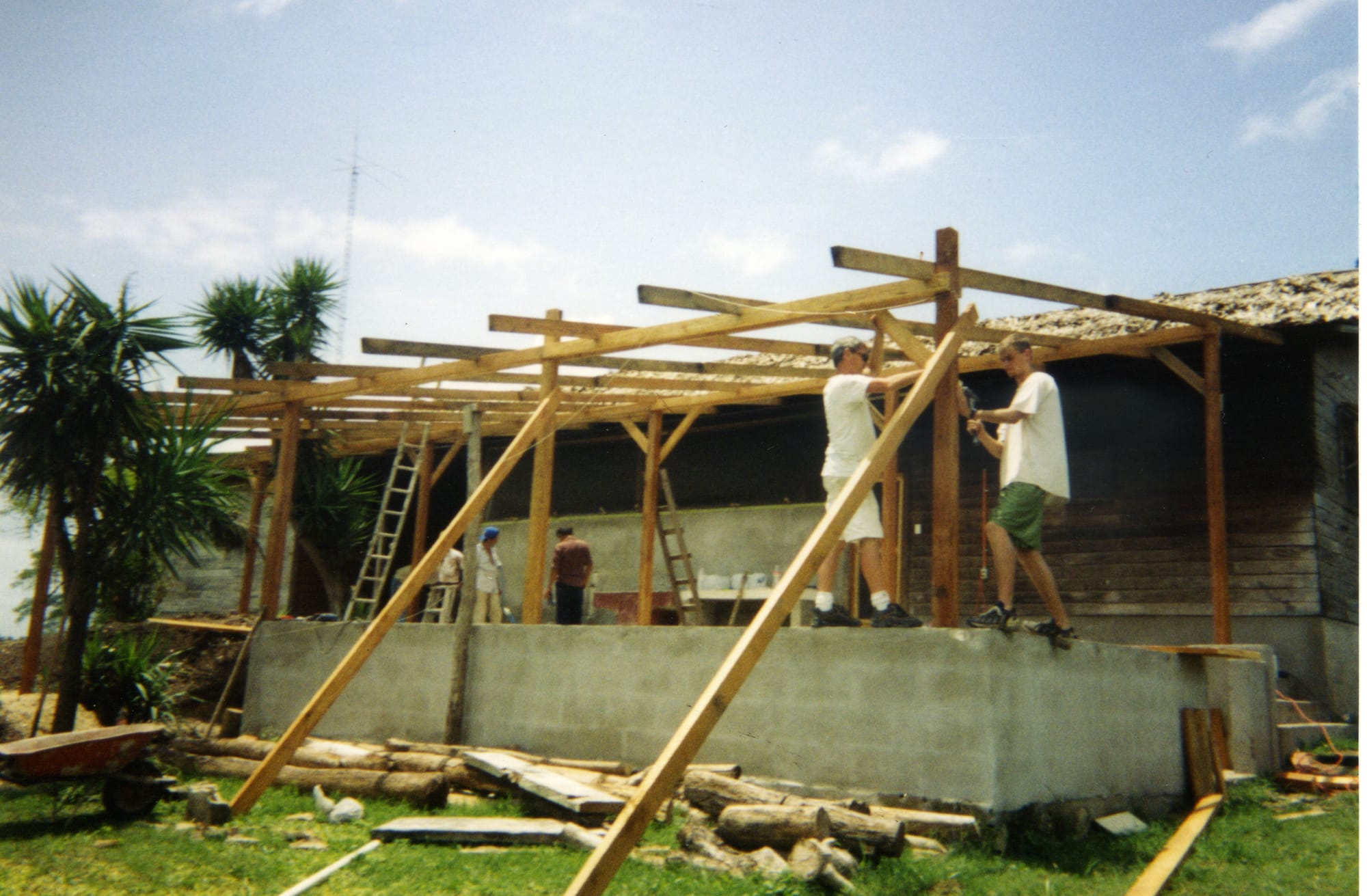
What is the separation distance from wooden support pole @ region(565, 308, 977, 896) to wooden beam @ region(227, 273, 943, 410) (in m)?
0.87

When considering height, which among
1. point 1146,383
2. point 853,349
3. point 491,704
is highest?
point 1146,383

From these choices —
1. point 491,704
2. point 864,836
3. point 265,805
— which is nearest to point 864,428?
point 864,836

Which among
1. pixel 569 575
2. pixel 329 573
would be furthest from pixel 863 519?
pixel 329 573

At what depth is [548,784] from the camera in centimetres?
740

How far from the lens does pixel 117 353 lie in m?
10.7

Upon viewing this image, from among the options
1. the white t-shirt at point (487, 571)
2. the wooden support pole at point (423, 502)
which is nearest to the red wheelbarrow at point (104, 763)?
the white t-shirt at point (487, 571)

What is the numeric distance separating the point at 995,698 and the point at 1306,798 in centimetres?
374

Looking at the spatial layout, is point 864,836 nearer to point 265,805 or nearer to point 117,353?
point 265,805

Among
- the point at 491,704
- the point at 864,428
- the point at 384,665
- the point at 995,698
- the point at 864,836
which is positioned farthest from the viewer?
the point at 384,665

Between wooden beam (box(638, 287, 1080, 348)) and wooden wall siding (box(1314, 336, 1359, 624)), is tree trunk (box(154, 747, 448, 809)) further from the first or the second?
wooden wall siding (box(1314, 336, 1359, 624))

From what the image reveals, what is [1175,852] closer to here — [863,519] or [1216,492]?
[863,519]

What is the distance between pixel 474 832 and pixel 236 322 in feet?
42.9

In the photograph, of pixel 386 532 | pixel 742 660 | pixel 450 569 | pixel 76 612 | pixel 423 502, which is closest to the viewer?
pixel 742 660

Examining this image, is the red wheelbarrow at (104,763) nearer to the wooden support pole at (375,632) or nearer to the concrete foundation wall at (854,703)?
the wooden support pole at (375,632)
